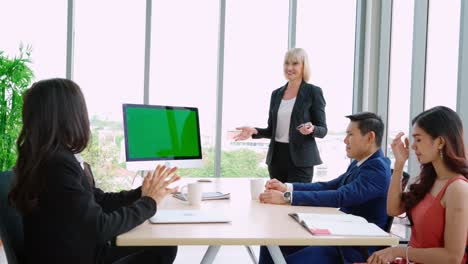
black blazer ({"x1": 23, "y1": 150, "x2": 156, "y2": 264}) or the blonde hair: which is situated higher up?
the blonde hair

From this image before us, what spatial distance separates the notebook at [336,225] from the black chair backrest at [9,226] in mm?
917

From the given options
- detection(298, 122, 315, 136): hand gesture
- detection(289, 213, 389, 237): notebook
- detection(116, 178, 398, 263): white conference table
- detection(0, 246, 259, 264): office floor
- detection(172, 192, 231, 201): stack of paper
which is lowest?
detection(0, 246, 259, 264): office floor

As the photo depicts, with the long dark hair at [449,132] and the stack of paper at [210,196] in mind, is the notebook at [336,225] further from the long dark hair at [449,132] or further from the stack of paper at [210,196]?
the stack of paper at [210,196]

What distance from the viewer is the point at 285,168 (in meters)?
3.24

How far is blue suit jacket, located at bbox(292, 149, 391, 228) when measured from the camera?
1958 mm

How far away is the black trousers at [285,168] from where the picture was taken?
3.20 metres

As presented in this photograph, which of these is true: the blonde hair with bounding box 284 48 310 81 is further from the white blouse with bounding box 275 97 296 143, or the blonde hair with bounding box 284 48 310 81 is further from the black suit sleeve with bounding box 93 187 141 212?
the black suit sleeve with bounding box 93 187 141 212

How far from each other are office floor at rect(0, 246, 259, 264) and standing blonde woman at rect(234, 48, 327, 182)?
2.29ft

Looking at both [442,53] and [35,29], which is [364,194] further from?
[35,29]

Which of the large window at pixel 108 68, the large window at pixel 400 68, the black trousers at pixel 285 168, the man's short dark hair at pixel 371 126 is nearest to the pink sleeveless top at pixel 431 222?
the man's short dark hair at pixel 371 126

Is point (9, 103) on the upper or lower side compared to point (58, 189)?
upper

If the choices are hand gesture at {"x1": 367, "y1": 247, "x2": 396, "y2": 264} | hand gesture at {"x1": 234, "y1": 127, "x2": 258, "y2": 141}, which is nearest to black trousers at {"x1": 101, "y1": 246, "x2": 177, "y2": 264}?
hand gesture at {"x1": 367, "y1": 247, "x2": 396, "y2": 264}

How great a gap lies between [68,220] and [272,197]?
0.91 meters

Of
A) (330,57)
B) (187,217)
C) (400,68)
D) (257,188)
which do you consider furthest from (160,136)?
(330,57)
